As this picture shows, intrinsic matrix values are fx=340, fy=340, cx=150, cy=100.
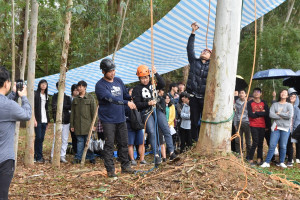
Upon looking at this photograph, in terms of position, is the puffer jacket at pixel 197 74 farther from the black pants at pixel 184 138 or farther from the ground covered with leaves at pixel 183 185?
the black pants at pixel 184 138

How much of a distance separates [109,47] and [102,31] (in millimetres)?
1985

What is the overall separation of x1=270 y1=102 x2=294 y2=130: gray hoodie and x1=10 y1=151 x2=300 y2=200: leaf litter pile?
2788mm

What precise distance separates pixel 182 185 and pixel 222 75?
1.36 m

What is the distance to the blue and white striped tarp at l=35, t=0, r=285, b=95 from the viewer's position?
6.76 m

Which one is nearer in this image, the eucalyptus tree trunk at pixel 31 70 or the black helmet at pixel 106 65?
the black helmet at pixel 106 65

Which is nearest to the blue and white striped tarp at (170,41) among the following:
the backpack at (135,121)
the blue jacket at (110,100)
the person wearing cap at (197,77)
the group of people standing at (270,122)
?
the group of people standing at (270,122)

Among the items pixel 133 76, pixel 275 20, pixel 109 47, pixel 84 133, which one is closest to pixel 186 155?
pixel 84 133

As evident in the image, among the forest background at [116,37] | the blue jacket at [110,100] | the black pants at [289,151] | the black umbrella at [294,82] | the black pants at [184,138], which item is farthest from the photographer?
the forest background at [116,37]

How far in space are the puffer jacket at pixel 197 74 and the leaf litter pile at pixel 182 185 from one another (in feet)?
3.90

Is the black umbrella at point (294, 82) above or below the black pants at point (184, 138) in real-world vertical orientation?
above

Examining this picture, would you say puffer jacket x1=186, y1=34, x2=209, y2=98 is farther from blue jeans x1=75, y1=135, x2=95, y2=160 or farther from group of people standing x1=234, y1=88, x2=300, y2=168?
blue jeans x1=75, y1=135, x2=95, y2=160

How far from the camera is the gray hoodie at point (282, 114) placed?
669cm

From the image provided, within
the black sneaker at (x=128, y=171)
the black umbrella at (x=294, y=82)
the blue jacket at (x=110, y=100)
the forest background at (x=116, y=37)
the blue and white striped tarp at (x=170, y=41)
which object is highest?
the forest background at (x=116, y=37)

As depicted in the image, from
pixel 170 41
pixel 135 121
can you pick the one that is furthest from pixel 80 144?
pixel 170 41
